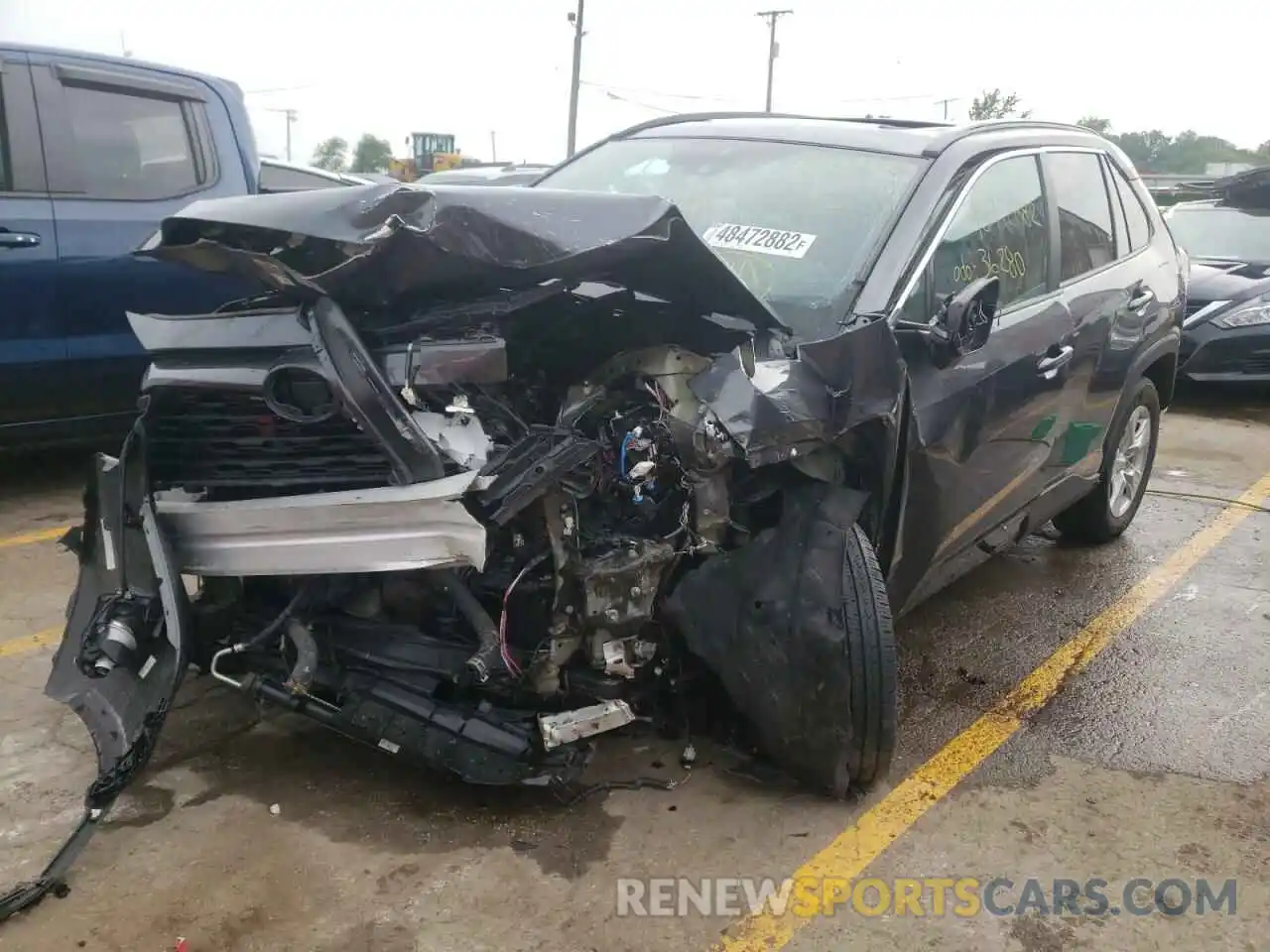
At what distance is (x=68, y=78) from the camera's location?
500cm

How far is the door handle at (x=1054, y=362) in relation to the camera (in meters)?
3.80

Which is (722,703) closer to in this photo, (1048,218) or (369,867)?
(369,867)

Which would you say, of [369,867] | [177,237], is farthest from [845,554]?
[177,237]

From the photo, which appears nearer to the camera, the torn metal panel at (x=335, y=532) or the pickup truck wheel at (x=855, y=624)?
the torn metal panel at (x=335, y=532)

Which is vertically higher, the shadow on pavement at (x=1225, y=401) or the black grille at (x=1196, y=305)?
the black grille at (x=1196, y=305)

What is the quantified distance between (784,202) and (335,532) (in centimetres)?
194

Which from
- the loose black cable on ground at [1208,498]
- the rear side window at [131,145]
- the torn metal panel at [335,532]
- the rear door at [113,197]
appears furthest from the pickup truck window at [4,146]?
the loose black cable on ground at [1208,498]

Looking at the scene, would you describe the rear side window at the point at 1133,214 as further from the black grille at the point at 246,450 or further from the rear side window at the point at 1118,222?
the black grille at the point at 246,450

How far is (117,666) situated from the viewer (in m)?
2.77

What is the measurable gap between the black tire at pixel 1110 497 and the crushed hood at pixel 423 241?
283 centimetres

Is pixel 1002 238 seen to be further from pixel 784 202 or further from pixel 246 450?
pixel 246 450

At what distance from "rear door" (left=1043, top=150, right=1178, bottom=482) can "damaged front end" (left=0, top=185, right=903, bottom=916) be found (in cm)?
156

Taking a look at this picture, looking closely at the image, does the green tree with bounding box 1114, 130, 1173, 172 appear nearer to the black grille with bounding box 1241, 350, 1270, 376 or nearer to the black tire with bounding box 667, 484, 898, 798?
the black grille with bounding box 1241, 350, 1270, 376

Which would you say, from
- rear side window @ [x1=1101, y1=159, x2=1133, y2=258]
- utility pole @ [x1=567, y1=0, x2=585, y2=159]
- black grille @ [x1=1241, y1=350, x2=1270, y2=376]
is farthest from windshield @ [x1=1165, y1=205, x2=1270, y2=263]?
utility pole @ [x1=567, y1=0, x2=585, y2=159]
